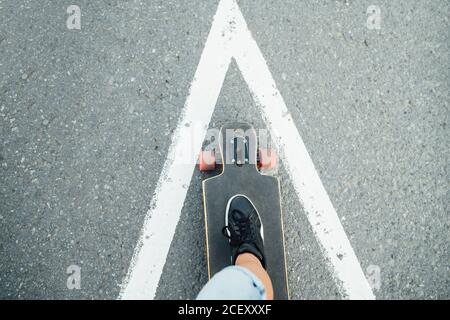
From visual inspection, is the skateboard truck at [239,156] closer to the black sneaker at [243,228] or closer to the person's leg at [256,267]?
the black sneaker at [243,228]

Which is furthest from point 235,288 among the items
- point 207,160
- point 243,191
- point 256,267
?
point 207,160

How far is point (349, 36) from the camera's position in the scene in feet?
10.2

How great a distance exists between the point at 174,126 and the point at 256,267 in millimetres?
1164

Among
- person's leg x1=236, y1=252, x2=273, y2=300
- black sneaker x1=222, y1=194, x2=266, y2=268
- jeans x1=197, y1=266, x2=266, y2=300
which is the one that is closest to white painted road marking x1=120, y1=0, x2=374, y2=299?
black sneaker x1=222, y1=194, x2=266, y2=268

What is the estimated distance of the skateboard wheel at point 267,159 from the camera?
114 inches

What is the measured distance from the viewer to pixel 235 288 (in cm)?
226

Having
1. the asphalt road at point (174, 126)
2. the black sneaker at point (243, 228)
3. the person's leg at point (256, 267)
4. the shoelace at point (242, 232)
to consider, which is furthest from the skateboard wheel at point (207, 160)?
the person's leg at point (256, 267)

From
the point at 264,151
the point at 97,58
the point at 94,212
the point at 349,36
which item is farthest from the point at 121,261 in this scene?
the point at 349,36

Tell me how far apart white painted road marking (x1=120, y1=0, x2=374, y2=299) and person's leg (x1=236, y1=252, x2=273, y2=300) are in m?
0.52

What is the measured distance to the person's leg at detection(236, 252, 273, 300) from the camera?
254cm

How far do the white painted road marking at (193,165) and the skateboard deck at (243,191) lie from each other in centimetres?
19

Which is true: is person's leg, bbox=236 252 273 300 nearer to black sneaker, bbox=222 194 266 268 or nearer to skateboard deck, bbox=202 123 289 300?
black sneaker, bbox=222 194 266 268

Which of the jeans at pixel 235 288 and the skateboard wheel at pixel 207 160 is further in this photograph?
the skateboard wheel at pixel 207 160

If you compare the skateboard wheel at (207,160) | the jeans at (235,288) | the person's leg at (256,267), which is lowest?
the jeans at (235,288)
